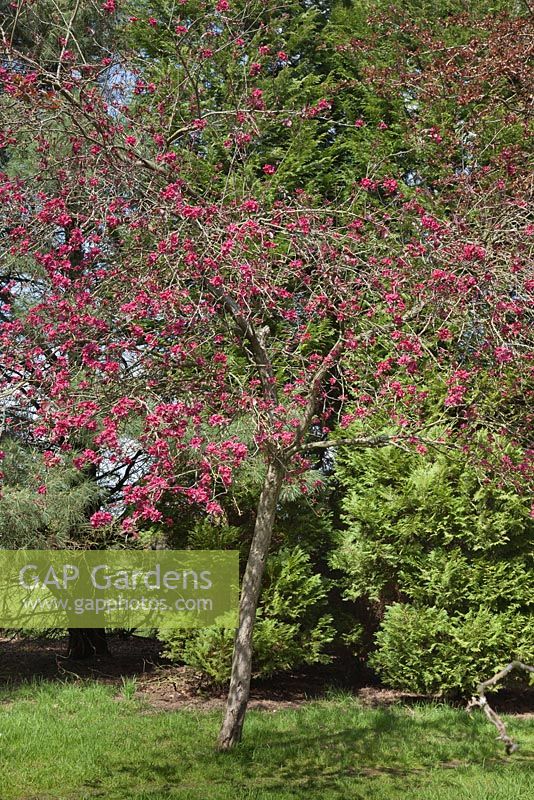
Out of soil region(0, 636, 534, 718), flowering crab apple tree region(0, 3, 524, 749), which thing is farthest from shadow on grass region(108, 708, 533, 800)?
soil region(0, 636, 534, 718)

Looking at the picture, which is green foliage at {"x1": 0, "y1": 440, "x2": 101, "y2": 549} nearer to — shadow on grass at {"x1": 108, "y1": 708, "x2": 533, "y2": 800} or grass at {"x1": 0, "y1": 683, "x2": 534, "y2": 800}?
grass at {"x1": 0, "y1": 683, "x2": 534, "y2": 800}

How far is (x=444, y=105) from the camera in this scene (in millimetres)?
8266

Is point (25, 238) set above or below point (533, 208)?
below

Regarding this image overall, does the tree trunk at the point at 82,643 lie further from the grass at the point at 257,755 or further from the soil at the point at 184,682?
the grass at the point at 257,755

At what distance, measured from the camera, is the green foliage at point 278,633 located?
6.73 meters

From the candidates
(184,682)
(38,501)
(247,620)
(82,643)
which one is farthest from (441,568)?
(82,643)

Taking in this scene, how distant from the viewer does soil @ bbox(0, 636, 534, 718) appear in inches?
267

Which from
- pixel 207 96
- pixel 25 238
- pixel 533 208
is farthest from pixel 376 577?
pixel 207 96

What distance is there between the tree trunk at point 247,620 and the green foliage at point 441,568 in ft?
6.52

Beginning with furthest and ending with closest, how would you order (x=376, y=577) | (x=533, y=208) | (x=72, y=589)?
(x=72, y=589) → (x=376, y=577) → (x=533, y=208)

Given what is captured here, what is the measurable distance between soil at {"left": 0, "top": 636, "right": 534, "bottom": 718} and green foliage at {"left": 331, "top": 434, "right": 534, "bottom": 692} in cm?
49

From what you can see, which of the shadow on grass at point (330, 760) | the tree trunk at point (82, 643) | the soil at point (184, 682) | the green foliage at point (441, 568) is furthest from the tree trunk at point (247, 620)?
the tree trunk at point (82, 643)

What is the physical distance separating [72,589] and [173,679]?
132 cm

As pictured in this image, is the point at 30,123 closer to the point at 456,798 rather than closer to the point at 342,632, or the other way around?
the point at 456,798
